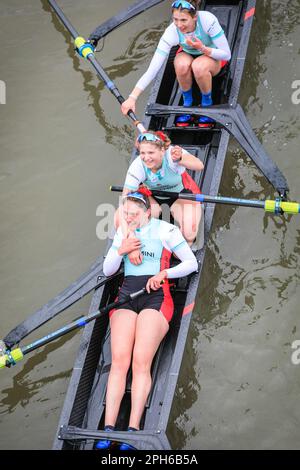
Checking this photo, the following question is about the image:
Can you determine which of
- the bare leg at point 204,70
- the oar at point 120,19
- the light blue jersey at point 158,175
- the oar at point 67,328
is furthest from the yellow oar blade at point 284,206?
the oar at point 120,19

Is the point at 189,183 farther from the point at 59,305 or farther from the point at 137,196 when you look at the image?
the point at 59,305

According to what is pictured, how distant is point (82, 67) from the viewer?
9.68 meters

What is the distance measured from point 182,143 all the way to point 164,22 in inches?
A: 103

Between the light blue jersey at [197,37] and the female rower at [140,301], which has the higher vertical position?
the light blue jersey at [197,37]

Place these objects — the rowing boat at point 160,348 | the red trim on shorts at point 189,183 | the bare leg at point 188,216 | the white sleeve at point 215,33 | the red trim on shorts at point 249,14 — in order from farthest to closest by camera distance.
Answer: the red trim on shorts at point 249,14
the white sleeve at point 215,33
the red trim on shorts at point 189,183
the bare leg at point 188,216
the rowing boat at point 160,348

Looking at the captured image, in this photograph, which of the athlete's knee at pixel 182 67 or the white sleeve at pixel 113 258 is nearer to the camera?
the white sleeve at pixel 113 258

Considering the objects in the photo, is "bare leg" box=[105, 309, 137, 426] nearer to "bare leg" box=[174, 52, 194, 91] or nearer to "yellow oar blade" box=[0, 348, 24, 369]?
"yellow oar blade" box=[0, 348, 24, 369]

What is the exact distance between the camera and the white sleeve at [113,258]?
645 centimetres

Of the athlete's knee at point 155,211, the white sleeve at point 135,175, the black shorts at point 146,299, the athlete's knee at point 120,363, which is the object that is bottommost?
the athlete's knee at point 120,363

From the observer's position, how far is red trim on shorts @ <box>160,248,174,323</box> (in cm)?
628

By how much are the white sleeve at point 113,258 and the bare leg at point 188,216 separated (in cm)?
67

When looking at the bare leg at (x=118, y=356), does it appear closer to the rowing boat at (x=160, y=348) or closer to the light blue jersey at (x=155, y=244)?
the rowing boat at (x=160, y=348)
